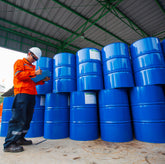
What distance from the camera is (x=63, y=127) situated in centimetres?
231

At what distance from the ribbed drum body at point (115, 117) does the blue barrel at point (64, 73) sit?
75 cm

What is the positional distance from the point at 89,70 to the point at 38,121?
151 centimetres

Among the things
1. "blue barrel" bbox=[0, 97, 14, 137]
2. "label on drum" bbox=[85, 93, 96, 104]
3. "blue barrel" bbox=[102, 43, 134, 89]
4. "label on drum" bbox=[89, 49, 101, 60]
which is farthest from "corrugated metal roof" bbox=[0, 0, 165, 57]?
"label on drum" bbox=[85, 93, 96, 104]

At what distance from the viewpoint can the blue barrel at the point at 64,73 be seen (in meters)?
2.47

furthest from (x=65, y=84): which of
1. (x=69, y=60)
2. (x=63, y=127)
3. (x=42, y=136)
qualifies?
(x=42, y=136)

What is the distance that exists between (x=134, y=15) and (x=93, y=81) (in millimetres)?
5256

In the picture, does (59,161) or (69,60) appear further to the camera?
(69,60)

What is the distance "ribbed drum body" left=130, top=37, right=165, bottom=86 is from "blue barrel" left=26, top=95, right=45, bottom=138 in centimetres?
202

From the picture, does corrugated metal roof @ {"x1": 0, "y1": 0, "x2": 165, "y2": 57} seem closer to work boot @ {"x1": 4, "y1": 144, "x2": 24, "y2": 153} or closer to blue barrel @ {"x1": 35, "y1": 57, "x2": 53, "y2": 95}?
blue barrel @ {"x1": 35, "y1": 57, "x2": 53, "y2": 95}

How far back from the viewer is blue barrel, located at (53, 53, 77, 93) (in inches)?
97.2

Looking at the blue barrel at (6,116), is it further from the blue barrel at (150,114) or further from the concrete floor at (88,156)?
the blue barrel at (150,114)

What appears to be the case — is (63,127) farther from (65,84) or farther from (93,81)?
(93,81)

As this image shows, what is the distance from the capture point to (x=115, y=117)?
6.55 feet

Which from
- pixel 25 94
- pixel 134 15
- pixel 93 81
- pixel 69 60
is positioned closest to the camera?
pixel 25 94
